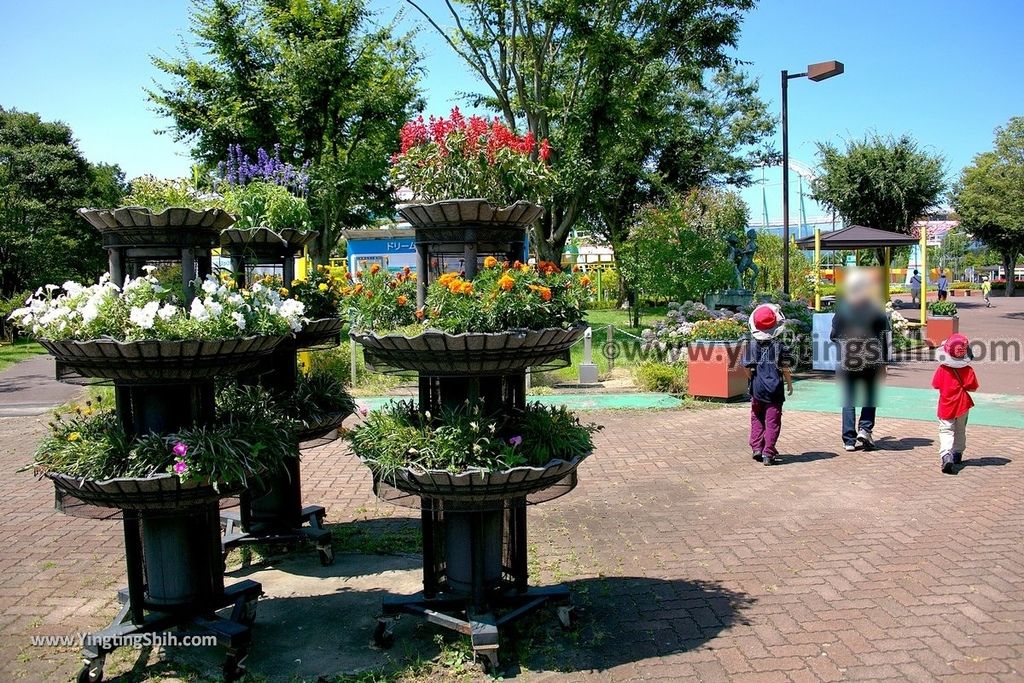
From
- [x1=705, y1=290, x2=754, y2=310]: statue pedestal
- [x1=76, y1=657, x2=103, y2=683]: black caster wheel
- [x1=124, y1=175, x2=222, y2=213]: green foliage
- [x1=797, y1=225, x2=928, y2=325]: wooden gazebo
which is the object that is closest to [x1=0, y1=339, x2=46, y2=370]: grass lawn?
[x1=705, y1=290, x2=754, y2=310]: statue pedestal

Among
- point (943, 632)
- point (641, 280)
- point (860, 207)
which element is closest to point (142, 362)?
point (943, 632)

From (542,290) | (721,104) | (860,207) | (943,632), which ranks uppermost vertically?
(721,104)

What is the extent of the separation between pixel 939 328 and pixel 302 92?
16.4m

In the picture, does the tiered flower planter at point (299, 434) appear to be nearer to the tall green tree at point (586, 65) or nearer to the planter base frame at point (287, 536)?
the planter base frame at point (287, 536)

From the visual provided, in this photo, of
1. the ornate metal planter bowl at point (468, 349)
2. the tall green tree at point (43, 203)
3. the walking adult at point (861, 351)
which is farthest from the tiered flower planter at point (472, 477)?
the tall green tree at point (43, 203)

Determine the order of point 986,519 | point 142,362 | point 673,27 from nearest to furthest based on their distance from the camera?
point 142,362
point 986,519
point 673,27

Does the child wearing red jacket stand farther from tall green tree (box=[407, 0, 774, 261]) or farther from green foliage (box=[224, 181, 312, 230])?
tall green tree (box=[407, 0, 774, 261])

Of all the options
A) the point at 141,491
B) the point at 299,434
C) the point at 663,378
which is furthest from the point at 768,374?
the point at 141,491

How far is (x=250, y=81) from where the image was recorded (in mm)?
21078

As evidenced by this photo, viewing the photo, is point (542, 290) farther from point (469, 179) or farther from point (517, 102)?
point (517, 102)

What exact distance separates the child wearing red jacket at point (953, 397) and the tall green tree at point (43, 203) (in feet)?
82.9

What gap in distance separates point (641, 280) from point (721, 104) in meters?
20.2

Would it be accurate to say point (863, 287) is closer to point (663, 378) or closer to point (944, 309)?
point (663, 378)

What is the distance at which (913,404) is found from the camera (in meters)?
12.0
